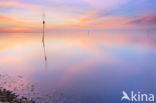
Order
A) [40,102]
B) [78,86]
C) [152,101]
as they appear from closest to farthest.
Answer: [40,102] → [152,101] → [78,86]

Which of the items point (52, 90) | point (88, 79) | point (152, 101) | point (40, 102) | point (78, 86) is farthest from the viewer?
point (88, 79)

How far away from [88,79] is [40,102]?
11.1 ft

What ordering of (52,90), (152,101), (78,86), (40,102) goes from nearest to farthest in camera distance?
1. (40,102)
2. (152,101)
3. (52,90)
4. (78,86)

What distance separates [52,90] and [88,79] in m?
2.33

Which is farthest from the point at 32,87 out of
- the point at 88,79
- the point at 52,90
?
the point at 88,79

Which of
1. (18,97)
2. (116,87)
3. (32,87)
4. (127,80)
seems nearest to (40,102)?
(18,97)

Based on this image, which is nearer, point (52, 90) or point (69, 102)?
point (69, 102)

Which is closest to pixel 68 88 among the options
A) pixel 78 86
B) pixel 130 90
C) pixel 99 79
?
pixel 78 86

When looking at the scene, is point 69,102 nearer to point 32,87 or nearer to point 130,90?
point 32,87

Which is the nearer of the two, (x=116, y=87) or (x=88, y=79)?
(x=116, y=87)

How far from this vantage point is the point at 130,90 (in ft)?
24.6

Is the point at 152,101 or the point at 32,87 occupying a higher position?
the point at 32,87

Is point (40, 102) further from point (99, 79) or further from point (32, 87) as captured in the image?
point (99, 79)

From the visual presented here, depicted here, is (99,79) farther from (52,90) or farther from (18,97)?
(18,97)
